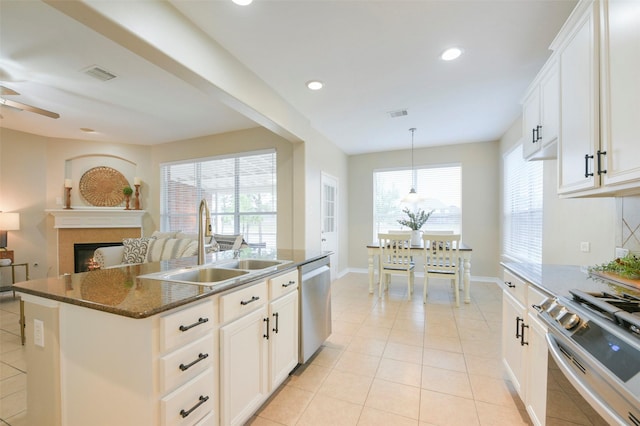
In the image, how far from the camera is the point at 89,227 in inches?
197

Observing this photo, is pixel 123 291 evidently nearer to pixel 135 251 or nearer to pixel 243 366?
pixel 243 366

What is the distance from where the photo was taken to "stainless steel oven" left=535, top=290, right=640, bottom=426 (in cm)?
76

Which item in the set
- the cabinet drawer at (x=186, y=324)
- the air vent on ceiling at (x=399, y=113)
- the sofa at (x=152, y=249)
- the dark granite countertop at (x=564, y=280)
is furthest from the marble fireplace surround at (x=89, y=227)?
the dark granite countertop at (x=564, y=280)

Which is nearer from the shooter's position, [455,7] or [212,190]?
[455,7]

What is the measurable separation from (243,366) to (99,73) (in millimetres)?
3146

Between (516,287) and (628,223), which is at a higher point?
(628,223)

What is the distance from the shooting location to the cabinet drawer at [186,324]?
108cm

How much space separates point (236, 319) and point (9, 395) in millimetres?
1992

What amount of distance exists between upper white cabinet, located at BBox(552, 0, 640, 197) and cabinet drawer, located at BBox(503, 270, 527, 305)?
2.10ft

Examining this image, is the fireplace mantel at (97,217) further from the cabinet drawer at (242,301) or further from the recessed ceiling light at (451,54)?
the recessed ceiling light at (451,54)

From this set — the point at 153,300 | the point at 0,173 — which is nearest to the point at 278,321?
the point at 153,300

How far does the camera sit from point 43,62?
2.54 meters

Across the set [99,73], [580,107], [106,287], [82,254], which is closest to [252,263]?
[106,287]

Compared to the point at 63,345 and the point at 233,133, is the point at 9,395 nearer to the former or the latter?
the point at 63,345
